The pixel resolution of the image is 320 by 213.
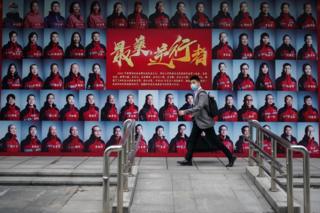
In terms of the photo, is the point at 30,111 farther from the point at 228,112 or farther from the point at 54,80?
the point at 228,112

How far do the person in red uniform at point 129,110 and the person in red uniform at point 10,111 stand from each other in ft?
7.38

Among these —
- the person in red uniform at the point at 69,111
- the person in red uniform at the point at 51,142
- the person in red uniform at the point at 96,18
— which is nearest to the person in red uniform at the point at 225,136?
the person in red uniform at the point at 69,111

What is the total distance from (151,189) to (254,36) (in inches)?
180

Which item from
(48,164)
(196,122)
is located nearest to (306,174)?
(196,122)

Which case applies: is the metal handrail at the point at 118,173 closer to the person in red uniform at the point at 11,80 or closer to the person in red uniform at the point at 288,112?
the person in red uniform at the point at 11,80

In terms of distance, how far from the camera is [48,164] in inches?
340

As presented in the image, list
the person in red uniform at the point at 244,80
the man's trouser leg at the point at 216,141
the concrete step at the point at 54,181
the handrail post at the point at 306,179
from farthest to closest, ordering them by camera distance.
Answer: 1. the person in red uniform at the point at 244,80
2. the man's trouser leg at the point at 216,141
3. the concrete step at the point at 54,181
4. the handrail post at the point at 306,179

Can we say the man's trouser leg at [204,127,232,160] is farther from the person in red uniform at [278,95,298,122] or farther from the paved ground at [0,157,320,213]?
the person in red uniform at [278,95,298,122]

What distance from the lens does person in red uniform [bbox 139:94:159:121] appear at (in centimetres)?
985

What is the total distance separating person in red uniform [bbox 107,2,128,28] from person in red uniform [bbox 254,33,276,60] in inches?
114

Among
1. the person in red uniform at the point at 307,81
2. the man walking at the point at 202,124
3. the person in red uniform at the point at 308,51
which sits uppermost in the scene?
the person in red uniform at the point at 308,51

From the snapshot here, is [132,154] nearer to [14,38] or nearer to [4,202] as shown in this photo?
[4,202]

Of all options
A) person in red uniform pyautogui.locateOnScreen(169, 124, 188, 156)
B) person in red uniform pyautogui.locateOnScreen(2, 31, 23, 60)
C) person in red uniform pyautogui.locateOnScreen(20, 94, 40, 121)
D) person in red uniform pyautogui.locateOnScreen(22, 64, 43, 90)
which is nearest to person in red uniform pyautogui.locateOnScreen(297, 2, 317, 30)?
person in red uniform pyautogui.locateOnScreen(169, 124, 188, 156)

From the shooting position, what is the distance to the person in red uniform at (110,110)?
9859 millimetres
